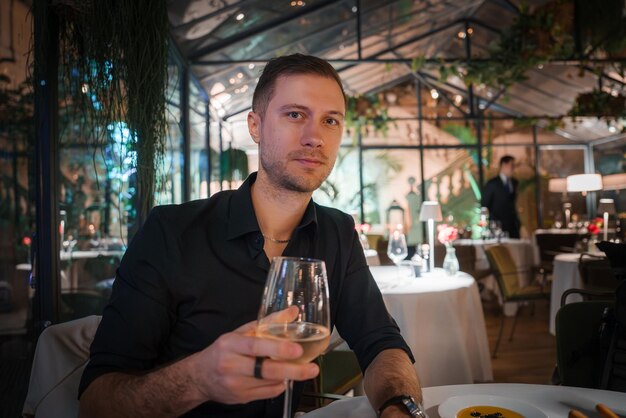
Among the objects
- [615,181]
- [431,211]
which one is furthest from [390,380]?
[615,181]

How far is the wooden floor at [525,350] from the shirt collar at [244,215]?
9.33ft

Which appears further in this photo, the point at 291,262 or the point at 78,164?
the point at 78,164

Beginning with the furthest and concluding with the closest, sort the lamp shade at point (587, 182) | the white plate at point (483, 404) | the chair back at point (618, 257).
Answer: the lamp shade at point (587, 182), the chair back at point (618, 257), the white plate at point (483, 404)

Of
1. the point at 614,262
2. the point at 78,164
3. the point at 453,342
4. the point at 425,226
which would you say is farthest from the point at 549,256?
the point at 78,164

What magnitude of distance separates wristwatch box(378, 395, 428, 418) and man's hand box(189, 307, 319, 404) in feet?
1.13

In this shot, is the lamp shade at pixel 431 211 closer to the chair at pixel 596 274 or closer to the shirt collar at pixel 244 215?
the chair at pixel 596 274

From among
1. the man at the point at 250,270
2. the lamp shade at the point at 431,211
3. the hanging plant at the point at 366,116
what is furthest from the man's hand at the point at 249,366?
the hanging plant at the point at 366,116

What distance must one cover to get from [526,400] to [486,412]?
143 mm

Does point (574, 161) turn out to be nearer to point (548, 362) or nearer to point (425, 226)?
point (425, 226)

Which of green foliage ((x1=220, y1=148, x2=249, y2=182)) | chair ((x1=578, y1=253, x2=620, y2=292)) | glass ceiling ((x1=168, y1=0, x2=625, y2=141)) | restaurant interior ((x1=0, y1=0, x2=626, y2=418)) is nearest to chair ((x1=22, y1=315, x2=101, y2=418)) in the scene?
restaurant interior ((x1=0, y1=0, x2=626, y2=418))

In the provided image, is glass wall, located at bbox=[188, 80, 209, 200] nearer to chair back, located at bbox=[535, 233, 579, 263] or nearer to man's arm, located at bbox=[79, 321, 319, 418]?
man's arm, located at bbox=[79, 321, 319, 418]

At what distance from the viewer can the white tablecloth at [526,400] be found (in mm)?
896

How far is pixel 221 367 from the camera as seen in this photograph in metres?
0.65

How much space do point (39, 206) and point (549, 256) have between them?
700cm
